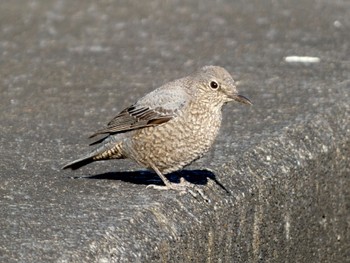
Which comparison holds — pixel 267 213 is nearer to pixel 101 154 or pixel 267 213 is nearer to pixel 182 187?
pixel 182 187

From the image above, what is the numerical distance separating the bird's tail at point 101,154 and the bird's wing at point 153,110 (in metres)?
0.09

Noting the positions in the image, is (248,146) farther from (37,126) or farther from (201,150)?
(37,126)

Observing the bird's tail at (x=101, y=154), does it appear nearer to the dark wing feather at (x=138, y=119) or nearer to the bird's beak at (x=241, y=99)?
the dark wing feather at (x=138, y=119)

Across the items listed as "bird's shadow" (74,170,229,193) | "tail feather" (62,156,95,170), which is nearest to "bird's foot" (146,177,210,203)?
"bird's shadow" (74,170,229,193)

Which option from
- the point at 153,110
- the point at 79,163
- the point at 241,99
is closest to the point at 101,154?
the point at 79,163

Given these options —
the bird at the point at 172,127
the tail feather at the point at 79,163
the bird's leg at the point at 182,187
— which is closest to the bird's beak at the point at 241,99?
the bird at the point at 172,127

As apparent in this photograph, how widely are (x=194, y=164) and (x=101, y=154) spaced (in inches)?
24.3

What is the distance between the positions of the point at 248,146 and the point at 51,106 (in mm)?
1693

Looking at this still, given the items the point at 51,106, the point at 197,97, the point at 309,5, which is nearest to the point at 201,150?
the point at 197,97

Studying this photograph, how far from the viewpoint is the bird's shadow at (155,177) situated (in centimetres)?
576

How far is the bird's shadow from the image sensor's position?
18.9 ft

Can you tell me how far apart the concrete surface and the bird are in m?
0.15

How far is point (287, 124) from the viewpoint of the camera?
671 centimetres

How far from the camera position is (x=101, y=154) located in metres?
5.90
